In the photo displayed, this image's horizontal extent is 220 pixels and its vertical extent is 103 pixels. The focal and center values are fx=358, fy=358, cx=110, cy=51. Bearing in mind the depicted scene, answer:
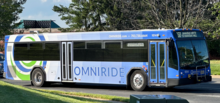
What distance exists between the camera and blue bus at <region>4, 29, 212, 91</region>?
1491cm

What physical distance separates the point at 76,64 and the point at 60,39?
1.61m

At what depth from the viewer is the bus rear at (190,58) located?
14.7 metres

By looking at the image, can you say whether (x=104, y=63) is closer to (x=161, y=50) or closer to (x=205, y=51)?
(x=161, y=50)

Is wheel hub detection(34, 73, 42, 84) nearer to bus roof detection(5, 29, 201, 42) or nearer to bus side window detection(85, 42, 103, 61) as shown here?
bus roof detection(5, 29, 201, 42)

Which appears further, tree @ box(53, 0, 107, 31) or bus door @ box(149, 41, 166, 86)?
tree @ box(53, 0, 107, 31)

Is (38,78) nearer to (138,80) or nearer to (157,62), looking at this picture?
(138,80)

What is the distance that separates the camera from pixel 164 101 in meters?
5.98

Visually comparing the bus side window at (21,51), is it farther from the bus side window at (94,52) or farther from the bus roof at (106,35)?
the bus side window at (94,52)

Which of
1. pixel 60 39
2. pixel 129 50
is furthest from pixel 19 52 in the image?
pixel 129 50

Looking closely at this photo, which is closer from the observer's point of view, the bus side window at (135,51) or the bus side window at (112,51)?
the bus side window at (135,51)

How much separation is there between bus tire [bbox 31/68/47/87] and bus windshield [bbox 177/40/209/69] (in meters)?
7.55

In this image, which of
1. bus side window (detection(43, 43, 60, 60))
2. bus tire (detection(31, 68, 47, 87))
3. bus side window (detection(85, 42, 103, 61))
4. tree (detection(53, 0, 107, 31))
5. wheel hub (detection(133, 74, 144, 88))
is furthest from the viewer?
tree (detection(53, 0, 107, 31))

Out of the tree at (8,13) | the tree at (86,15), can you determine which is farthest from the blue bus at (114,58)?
the tree at (86,15)

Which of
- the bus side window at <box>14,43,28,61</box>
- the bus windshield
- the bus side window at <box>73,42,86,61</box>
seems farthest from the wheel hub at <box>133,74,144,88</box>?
the bus side window at <box>14,43,28,61</box>
